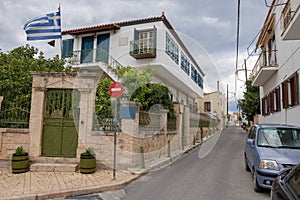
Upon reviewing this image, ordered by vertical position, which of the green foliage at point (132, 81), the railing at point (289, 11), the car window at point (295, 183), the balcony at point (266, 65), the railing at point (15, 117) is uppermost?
the railing at point (289, 11)

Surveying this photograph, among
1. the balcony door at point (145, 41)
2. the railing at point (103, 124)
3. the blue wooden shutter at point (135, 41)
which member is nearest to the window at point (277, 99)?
the balcony door at point (145, 41)

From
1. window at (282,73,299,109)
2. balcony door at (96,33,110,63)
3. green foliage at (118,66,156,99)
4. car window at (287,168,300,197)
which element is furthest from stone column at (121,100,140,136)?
balcony door at (96,33,110,63)

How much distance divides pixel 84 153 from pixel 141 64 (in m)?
10.7

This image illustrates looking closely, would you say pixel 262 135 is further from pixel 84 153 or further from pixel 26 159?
pixel 26 159

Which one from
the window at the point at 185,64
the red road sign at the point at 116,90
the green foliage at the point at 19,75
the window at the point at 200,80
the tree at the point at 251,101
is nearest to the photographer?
the red road sign at the point at 116,90

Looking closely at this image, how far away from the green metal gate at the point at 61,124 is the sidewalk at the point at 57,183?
34.5 inches

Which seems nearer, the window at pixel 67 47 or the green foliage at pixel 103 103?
the green foliage at pixel 103 103

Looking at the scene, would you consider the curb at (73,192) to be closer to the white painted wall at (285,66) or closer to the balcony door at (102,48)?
the white painted wall at (285,66)

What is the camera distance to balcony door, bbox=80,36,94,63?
18191 millimetres

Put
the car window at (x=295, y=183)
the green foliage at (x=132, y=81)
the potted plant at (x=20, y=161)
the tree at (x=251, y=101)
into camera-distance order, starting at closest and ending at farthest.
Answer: the car window at (x=295, y=183) → the potted plant at (x=20, y=161) → the green foliage at (x=132, y=81) → the tree at (x=251, y=101)

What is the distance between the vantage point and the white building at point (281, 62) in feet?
31.3

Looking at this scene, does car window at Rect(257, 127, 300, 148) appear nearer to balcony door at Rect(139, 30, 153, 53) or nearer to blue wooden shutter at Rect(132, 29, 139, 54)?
balcony door at Rect(139, 30, 153, 53)

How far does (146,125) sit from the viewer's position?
31.4ft

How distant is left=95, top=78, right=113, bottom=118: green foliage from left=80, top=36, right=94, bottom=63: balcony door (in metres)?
5.94
